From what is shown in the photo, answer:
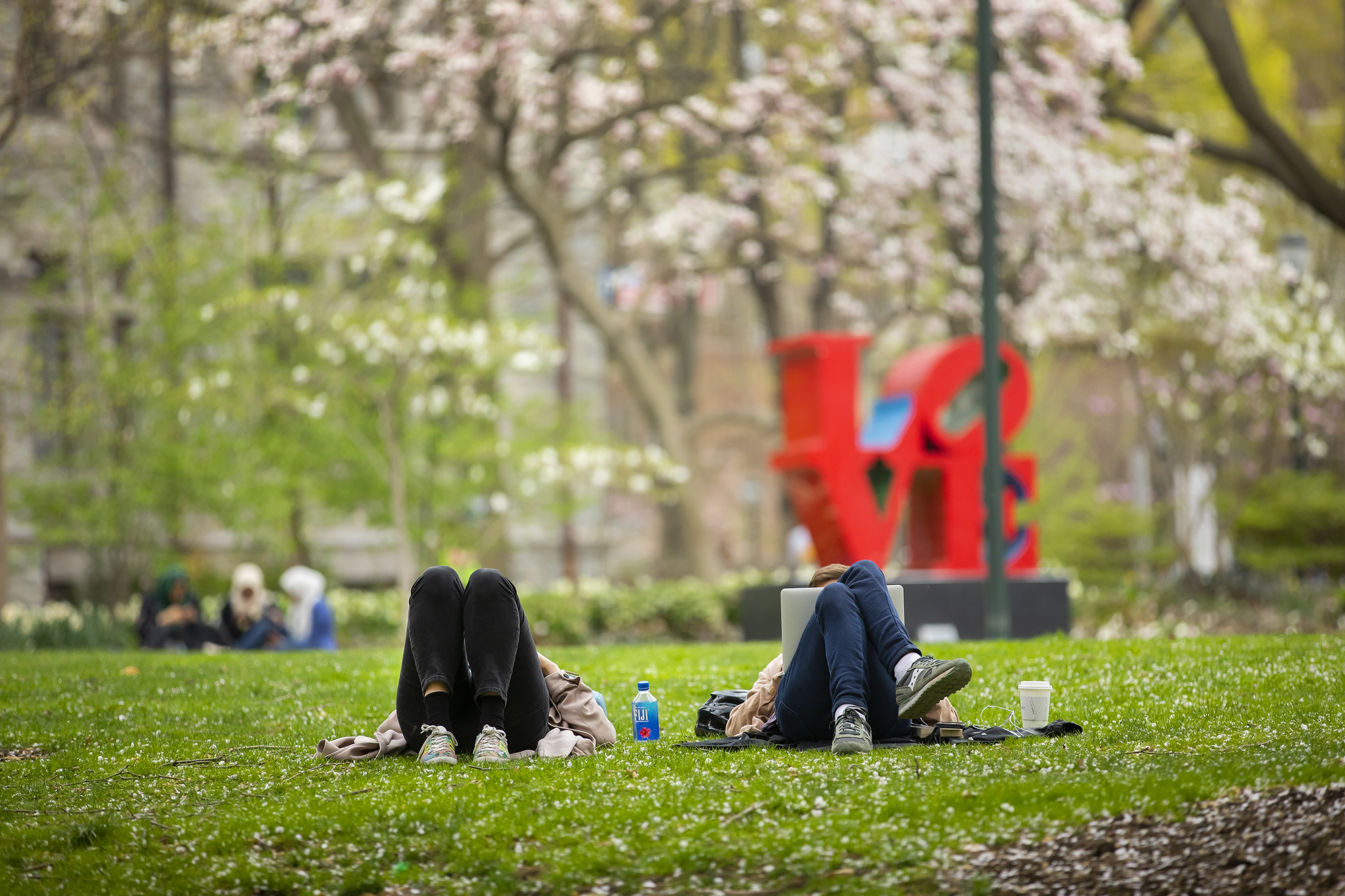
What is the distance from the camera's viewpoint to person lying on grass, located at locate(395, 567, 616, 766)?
638cm

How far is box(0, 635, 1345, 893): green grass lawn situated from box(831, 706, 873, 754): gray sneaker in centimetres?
12

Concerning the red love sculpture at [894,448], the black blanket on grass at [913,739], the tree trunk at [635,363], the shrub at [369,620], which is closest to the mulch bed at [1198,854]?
the black blanket on grass at [913,739]

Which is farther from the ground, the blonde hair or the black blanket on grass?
the blonde hair

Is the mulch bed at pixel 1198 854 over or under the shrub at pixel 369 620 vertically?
over

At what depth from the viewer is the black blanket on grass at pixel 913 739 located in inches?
252

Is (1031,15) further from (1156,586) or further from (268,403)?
(268,403)

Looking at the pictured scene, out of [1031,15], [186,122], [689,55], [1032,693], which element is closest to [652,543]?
[689,55]

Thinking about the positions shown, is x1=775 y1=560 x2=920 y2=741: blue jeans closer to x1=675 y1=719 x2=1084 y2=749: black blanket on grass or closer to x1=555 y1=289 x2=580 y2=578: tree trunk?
x1=675 y1=719 x2=1084 y2=749: black blanket on grass

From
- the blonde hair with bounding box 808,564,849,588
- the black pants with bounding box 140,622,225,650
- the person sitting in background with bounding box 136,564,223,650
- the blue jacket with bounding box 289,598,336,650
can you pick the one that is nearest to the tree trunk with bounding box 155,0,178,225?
the person sitting in background with bounding box 136,564,223,650

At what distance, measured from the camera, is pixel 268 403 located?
62.9 feet

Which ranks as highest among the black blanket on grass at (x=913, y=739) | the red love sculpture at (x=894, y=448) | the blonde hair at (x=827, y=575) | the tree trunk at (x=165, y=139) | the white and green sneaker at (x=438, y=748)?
the tree trunk at (x=165, y=139)

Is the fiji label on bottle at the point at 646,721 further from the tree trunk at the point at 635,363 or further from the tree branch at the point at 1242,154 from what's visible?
the tree trunk at the point at 635,363

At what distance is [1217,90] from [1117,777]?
22413mm

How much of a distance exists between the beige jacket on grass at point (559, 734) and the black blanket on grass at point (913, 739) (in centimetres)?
44
